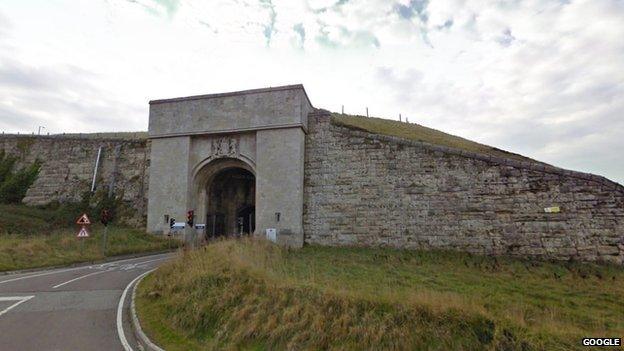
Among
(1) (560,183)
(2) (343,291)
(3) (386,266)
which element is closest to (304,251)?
(3) (386,266)

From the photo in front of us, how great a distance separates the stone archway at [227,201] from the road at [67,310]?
26.2ft

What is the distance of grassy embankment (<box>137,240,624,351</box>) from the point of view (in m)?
6.42

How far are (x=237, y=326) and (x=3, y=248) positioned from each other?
15052 millimetres

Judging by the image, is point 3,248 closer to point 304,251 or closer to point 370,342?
point 304,251

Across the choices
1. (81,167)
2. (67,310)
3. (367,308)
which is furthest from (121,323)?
(81,167)

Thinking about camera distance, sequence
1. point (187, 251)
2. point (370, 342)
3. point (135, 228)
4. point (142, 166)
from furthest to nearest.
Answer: point (142, 166), point (135, 228), point (187, 251), point (370, 342)

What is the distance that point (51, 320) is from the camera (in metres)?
8.98

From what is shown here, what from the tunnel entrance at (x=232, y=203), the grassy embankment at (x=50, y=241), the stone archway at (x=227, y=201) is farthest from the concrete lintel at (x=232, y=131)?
the grassy embankment at (x=50, y=241)

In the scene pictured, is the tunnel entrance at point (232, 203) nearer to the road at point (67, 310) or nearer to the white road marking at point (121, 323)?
the road at point (67, 310)

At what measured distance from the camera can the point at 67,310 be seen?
9742 millimetres

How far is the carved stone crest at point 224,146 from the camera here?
21.1 m

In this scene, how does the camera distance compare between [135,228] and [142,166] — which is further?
[142,166]

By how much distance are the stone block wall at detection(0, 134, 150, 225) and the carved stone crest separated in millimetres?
6113

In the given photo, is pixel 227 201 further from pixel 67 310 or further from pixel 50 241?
pixel 67 310
